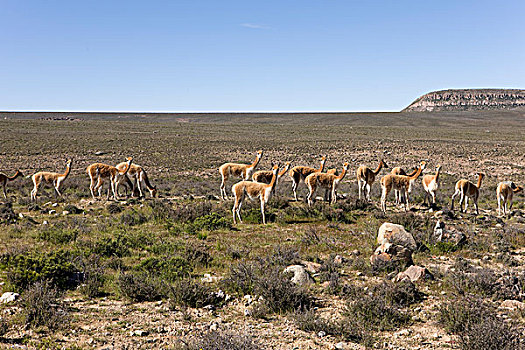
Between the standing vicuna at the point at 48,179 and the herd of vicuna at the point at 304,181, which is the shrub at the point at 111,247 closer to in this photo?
the herd of vicuna at the point at 304,181

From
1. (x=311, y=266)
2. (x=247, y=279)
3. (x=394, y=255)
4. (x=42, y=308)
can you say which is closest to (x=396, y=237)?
(x=394, y=255)

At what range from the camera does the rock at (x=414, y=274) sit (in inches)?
304

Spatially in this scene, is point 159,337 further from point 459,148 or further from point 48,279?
point 459,148

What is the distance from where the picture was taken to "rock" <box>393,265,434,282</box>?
7.73 m

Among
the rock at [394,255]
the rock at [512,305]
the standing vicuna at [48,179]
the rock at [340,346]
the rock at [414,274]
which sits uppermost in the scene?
the standing vicuna at [48,179]

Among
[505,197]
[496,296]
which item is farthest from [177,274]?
[505,197]

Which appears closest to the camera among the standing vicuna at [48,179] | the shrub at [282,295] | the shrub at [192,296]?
the shrub at [282,295]

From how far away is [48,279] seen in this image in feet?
24.3

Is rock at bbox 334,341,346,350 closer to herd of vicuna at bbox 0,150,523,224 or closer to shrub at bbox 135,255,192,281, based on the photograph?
shrub at bbox 135,255,192,281

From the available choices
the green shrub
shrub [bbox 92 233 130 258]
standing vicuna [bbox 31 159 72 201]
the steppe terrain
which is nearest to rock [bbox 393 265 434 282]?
the steppe terrain

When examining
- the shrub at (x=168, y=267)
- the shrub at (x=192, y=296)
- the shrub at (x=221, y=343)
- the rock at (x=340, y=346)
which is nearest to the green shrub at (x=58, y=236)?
the shrub at (x=168, y=267)

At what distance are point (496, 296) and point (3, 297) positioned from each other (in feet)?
29.7

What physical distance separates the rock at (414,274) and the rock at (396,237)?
1.06m

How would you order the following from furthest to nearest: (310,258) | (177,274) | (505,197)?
(505,197) < (310,258) < (177,274)
